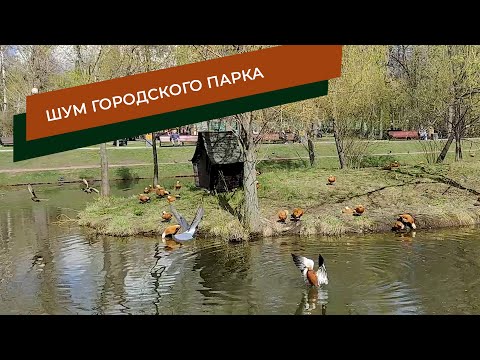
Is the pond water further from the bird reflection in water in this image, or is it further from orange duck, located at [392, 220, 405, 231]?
orange duck, located at [392, 220, 405, 231]

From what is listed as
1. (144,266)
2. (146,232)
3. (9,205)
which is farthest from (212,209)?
(9,205)

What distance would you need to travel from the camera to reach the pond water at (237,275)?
8.66 m

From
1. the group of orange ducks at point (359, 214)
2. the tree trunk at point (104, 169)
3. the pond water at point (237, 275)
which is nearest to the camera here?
the pond water at point (237, 275)

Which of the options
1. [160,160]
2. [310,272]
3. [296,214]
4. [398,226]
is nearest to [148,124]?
[310,272]

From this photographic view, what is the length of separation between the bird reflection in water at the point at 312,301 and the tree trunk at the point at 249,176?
5627 millimetres

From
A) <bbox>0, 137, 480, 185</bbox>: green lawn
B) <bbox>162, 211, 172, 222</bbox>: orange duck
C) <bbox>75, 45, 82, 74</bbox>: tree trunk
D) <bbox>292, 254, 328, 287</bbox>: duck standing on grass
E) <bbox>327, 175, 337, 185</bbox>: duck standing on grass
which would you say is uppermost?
<bbox>75, 45, 82, 74</bbox>: tree trunk

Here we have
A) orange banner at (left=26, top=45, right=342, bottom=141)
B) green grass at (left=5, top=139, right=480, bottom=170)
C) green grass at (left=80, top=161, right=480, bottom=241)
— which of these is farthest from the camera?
green grass at (left=5, top=139, right=480, bottom=170)

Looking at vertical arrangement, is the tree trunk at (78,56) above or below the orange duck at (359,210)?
above

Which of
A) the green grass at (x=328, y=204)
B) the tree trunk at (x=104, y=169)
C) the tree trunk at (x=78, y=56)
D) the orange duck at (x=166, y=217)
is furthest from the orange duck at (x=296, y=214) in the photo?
the tree trunk at (x=78, y=56)

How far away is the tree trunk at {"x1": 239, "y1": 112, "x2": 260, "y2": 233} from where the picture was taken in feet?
45.6

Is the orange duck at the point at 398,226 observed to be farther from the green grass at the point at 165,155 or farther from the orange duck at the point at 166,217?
the green grass at the point at 165,155

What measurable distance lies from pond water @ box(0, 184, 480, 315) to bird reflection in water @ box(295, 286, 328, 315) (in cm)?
2

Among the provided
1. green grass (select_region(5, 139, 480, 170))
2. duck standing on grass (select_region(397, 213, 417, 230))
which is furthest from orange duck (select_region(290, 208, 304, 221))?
green grass (select_region(5, 139, 480, 170))

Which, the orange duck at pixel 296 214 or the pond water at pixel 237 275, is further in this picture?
the orange duck at pixel 296 214
